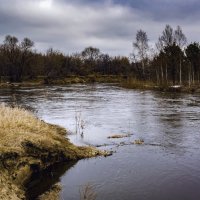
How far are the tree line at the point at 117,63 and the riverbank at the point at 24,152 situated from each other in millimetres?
42983

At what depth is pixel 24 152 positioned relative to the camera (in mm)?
12516

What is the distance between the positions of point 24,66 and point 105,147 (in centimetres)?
8488

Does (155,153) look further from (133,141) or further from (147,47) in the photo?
(147,47)

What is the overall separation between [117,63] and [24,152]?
123 m

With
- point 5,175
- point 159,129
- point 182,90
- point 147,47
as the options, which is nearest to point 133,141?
point 159,129

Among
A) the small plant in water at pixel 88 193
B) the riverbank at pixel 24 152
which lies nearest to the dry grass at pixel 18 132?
the riverbank at pixel 24 152

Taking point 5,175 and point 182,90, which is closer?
point 5,175

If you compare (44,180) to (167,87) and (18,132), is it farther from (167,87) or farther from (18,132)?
(167,87)

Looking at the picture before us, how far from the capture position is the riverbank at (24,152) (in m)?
10.7

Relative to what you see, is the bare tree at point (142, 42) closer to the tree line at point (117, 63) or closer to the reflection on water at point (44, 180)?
the tree line at point (117, 63)

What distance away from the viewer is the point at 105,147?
16312mm

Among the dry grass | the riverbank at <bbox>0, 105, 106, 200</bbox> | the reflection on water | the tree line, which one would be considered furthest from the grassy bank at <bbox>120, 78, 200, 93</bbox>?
the reflection on water

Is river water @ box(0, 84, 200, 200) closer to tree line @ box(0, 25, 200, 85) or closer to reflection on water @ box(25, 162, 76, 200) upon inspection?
reflection on water @ box(25, 162, 76, 200)

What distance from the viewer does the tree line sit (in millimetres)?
65312
